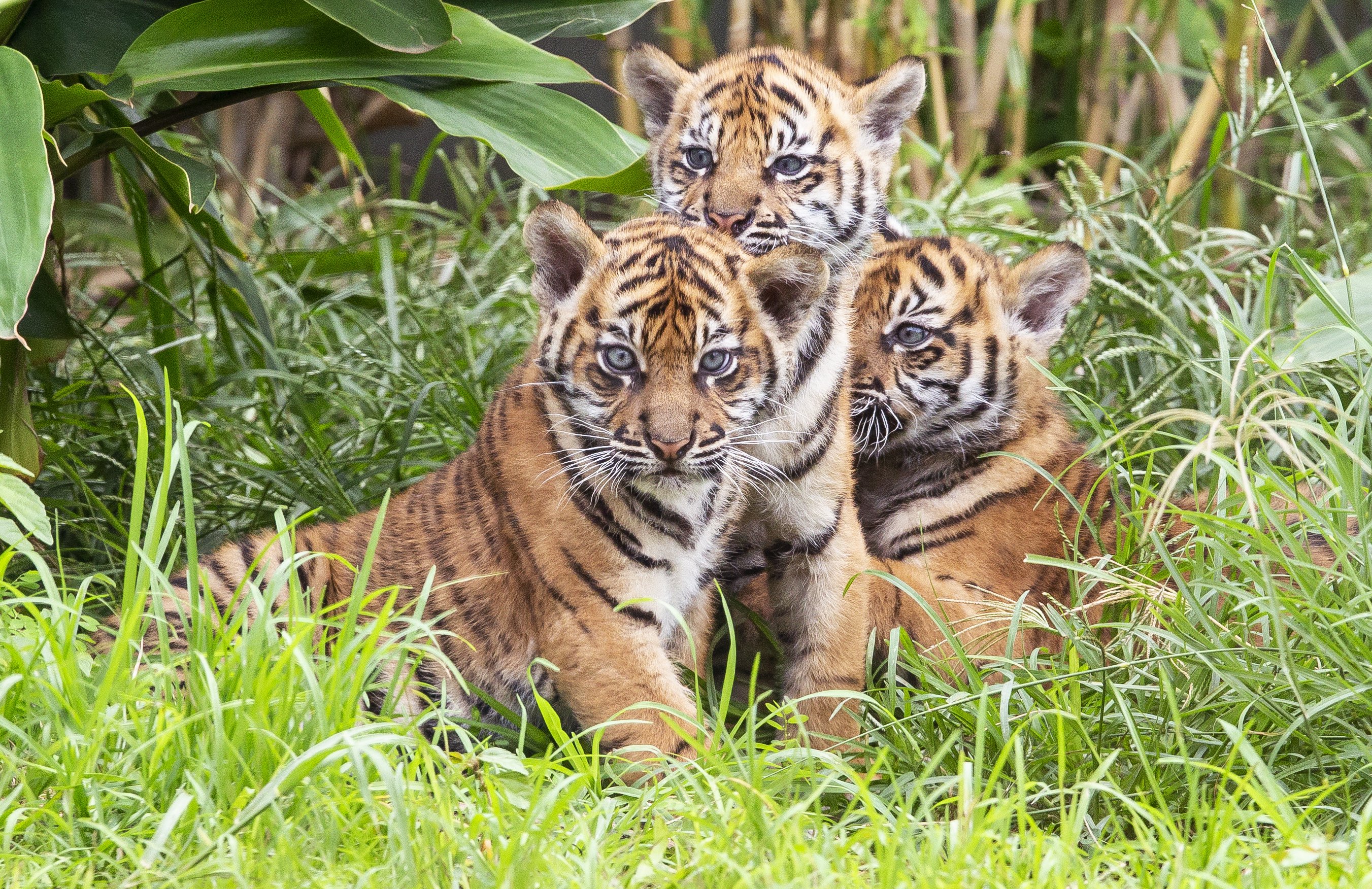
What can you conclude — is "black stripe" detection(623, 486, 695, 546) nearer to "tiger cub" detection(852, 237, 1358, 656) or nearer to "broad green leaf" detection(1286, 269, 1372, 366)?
"tiger cub" detection(852, 237, 1358, 656)

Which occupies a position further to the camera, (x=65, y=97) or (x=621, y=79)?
(x=621, y=79)

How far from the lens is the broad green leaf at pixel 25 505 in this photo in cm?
233

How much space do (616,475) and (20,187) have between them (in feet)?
4.21

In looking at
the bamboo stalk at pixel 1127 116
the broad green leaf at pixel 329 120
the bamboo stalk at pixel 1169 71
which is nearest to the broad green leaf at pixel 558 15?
the broad green leaf at pixel 329 120

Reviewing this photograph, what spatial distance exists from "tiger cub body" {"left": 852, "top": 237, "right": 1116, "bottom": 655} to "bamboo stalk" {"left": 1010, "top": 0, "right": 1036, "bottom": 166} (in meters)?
3.13

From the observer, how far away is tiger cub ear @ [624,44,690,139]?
3.45 meters

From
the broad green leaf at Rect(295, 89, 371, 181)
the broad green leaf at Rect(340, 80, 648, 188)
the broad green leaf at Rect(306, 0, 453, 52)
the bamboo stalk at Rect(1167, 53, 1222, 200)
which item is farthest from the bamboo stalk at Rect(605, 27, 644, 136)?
the broad green leaf at Rect(306, 0, 453, 52)

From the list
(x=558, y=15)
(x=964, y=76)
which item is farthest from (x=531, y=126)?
(x=964, y=76)

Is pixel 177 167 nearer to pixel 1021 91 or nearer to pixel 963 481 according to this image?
pixel 963 481

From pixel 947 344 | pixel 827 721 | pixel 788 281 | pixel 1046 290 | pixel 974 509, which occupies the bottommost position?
pixel 827 721

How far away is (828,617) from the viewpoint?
286cm

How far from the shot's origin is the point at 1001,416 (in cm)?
327

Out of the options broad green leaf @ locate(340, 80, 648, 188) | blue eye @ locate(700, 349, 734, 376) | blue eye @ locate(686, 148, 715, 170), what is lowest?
blue eye @ locate(700, 349, 734, 376)

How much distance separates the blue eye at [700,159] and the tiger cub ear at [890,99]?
1.39 feet
